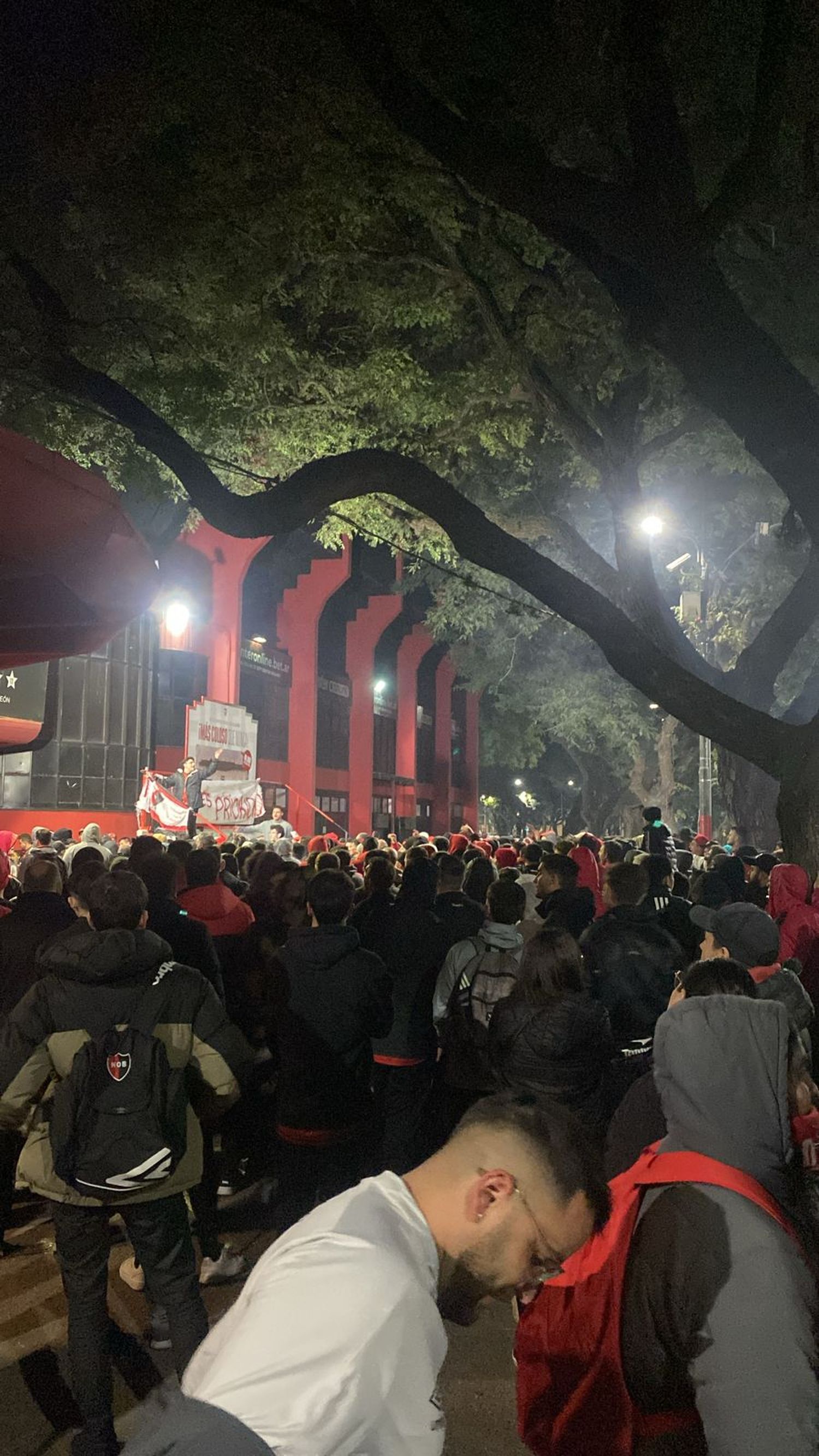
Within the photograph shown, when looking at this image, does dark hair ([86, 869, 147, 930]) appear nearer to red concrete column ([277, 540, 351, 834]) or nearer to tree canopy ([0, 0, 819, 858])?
tree canopy ([0, 0, 819, 858])

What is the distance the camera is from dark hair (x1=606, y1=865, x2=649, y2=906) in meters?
5.98

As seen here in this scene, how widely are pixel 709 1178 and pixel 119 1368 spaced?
3.44 meters

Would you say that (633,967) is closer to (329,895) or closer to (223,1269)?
(329,895)

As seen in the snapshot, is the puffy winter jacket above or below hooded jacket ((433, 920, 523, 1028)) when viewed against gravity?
below

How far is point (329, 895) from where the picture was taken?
203 inches

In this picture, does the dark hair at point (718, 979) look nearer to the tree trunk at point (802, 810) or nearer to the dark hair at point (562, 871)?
the dark hair at point (562, 871)

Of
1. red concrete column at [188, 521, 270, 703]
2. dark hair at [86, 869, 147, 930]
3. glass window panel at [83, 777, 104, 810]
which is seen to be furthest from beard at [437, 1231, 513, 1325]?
red concrete column at [188, 521, 270, 703]

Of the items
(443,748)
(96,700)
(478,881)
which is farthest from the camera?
(443,748)

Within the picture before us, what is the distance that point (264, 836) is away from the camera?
56.8ft

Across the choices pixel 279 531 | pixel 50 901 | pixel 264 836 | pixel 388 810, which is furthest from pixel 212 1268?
pixel 388 810

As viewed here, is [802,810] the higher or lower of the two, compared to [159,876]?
higher

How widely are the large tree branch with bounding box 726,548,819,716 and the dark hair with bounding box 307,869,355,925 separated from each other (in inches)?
342

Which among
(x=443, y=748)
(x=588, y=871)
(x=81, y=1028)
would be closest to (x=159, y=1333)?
(x=81, y=1028)

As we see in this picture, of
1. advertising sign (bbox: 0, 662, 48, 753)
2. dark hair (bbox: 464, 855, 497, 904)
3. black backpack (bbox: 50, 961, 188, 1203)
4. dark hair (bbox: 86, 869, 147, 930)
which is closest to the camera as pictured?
black backpack (bbox: 50, 961, 188, 1203)
